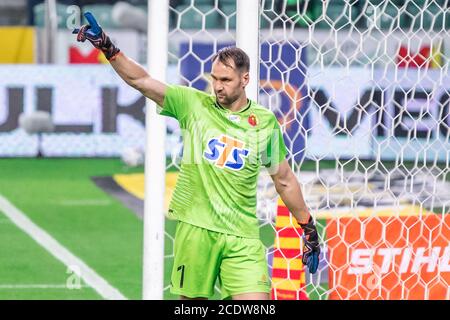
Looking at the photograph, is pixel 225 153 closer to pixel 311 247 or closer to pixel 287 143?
pixel 311 247

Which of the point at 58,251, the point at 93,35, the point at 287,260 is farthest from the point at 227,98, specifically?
the point at 58,251

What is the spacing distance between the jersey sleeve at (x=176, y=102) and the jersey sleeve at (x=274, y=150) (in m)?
0.44

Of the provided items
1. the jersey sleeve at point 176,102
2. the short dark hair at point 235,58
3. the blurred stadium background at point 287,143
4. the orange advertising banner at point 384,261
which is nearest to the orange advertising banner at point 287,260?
the blurred stadium background at point 287,143

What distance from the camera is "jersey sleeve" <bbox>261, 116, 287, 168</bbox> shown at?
616 centimetres

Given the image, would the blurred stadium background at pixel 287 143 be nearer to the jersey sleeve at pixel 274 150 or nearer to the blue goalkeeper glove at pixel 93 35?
the jersey sleeve at pixel 274 150

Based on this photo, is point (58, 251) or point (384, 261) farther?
point (58, 251)

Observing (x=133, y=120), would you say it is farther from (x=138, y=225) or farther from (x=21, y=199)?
(x=138, y=225)

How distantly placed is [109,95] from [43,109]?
96 cm

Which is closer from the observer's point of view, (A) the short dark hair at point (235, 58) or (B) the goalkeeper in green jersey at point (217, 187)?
(A) the short dark hair at point (235, 58)

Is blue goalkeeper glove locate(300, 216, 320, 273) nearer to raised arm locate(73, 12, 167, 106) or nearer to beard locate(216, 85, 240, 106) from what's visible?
beard locate(216, 85, 240, 106)

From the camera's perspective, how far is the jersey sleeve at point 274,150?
6.16 m

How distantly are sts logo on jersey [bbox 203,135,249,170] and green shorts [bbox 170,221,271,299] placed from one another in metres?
0.34

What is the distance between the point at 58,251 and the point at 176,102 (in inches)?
191

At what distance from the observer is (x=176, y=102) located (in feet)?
20.0
